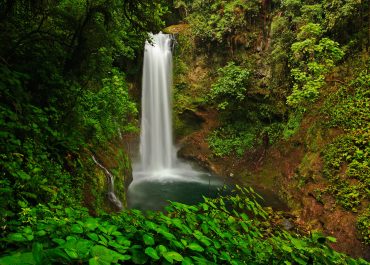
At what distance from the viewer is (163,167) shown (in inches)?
698

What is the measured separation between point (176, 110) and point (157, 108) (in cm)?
119

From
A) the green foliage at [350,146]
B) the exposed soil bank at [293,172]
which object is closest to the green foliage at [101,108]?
the exposed soil bank at [293,172]

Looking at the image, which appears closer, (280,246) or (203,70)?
(280,246)

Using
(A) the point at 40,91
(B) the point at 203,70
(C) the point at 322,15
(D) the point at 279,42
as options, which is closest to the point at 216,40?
(B) the point at 203,70

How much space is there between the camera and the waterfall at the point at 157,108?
59.3 feet

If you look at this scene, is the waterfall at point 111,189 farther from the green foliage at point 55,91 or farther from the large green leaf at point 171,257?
the large green leaf at point 171,257

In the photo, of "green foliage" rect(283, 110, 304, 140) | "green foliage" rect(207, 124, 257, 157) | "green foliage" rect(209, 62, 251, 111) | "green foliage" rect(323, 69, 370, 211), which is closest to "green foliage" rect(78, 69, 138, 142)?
"green foliage" rect(323, 69, 370, 211)

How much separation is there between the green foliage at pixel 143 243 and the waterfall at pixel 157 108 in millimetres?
15510

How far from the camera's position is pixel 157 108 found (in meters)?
18.4

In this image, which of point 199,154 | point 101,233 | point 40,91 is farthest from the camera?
point 199,154

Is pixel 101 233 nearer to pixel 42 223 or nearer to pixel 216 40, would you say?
pixel 42 223

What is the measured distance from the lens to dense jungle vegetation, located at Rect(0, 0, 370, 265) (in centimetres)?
189

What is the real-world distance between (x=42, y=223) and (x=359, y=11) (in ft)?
46.0

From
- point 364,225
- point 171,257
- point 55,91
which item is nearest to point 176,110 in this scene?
point 364,225
